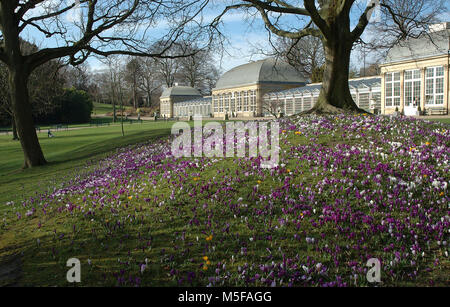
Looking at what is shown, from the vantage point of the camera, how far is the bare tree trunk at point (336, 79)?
13.3m

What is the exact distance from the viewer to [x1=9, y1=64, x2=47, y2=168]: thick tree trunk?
15711 millimetres

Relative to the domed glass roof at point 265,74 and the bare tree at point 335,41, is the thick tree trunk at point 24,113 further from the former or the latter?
the domed glass roof at point 265,74

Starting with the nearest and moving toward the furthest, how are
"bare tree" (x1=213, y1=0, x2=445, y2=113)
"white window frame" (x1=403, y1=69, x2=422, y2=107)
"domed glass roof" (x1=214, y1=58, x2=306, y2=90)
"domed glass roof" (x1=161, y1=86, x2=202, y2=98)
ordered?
"bare tree" (x1=213, y1=0, x2=445, y2=113) < "white window frame" (x1=403, y1=69, x2=422, y2=107) < "domed glass roof" (x1=214, y1=58, x2=306, y2=90) < "domed glass roof" (x1=161, y1=86, x2=202, y2=98)

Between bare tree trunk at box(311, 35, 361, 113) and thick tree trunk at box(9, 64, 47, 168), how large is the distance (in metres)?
12.5

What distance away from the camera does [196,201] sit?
6543 mm

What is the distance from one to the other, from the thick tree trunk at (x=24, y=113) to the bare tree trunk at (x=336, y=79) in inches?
493

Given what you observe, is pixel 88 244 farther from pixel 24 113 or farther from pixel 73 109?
pixel 73 109

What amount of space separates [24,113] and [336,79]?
44.7 feet

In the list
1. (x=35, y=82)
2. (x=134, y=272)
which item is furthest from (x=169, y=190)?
(x=35, y=82)

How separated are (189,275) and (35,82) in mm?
37559

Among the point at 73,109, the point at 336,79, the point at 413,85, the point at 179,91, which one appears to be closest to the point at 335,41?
the point at 336,79

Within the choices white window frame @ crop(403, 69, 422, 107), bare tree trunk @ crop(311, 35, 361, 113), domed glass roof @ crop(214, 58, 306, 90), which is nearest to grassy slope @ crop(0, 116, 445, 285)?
bare tree trunk @ crop(311, 35, 361, 113)

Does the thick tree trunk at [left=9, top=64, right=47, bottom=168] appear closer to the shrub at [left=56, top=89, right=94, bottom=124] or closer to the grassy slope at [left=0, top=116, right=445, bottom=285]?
the grassy slope at [left=0, top=116, right=445, bottom=285]

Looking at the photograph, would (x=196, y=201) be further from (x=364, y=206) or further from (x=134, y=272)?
(x=364, y=206)
